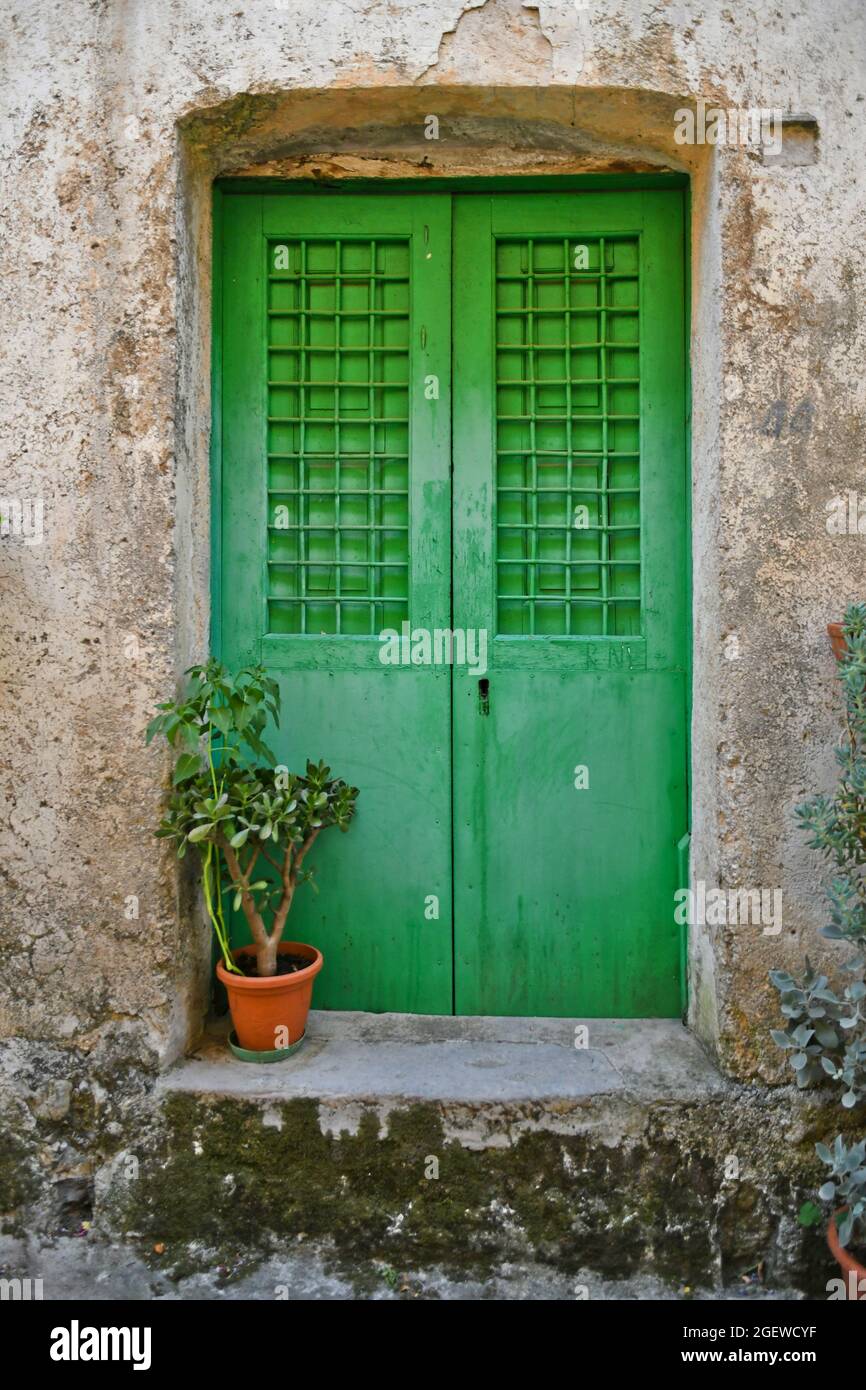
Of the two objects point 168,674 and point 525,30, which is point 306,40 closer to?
point 525,30

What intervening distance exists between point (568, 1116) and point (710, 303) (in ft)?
7.81

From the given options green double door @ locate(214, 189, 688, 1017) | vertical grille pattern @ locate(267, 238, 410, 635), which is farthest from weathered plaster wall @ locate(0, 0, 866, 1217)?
vertical grille pattern @ locate(267, 238, 410, 635)

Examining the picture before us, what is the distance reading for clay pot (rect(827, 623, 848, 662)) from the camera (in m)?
2.53

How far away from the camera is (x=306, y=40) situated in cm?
269

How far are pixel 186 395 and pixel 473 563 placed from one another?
39.9 inches

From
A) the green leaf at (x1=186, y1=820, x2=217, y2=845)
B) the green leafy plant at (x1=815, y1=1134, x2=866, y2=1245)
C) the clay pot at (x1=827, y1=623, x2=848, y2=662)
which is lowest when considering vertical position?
the green leafy plant at (x1=815, y1=1134, x2=866, y2=1245)

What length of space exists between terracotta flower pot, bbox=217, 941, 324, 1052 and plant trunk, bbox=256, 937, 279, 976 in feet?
0.09

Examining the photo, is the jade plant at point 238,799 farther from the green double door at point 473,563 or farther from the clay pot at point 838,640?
the clay pot at point 838,640

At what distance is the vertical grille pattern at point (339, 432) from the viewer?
10.0ft

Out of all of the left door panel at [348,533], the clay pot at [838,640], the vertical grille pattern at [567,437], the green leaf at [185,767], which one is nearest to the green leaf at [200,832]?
the green leaf at [185,767]

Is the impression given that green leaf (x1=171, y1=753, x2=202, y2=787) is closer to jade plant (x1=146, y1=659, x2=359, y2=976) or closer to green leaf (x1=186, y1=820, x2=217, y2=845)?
jade plant (x1=146, y1=659, x2=359, y2=976)

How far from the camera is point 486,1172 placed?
265 cm

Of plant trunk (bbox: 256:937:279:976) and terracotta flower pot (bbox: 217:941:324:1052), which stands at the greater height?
plant trunk (bbox: 256:937:279:976)
